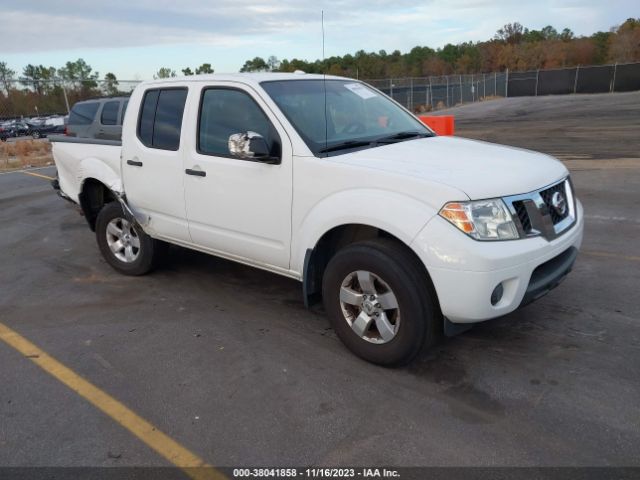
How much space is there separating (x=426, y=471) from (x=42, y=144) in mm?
23477

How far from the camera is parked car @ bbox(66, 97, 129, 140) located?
11120 millimetres

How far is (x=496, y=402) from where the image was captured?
123 inches

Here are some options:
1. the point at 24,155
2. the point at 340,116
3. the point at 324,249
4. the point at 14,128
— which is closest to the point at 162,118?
the point at 340,116

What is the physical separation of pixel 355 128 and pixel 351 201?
979mm

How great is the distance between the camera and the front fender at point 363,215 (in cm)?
318

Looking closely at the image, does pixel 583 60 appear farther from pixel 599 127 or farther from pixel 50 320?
pixel 50 320

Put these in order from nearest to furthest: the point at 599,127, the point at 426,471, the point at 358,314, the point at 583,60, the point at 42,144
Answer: the point at 426,471, the point at 358,314, the point at 599,127, the point at 42,144, the point at 583,60

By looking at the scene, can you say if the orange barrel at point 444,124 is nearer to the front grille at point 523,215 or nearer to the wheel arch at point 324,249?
the wheel arch at point 324,249

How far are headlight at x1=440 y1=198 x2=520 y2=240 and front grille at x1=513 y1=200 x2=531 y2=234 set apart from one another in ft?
0.31

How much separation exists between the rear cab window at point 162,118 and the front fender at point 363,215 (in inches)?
61.2

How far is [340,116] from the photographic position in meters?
4.23

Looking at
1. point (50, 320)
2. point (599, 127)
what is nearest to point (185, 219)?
point (50, 320)

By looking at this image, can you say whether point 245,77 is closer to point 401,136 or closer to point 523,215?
point 401,136

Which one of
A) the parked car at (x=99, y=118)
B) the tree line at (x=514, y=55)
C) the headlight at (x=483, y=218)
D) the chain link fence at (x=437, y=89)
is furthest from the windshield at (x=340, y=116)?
the tree line at (x=514, y=55)
